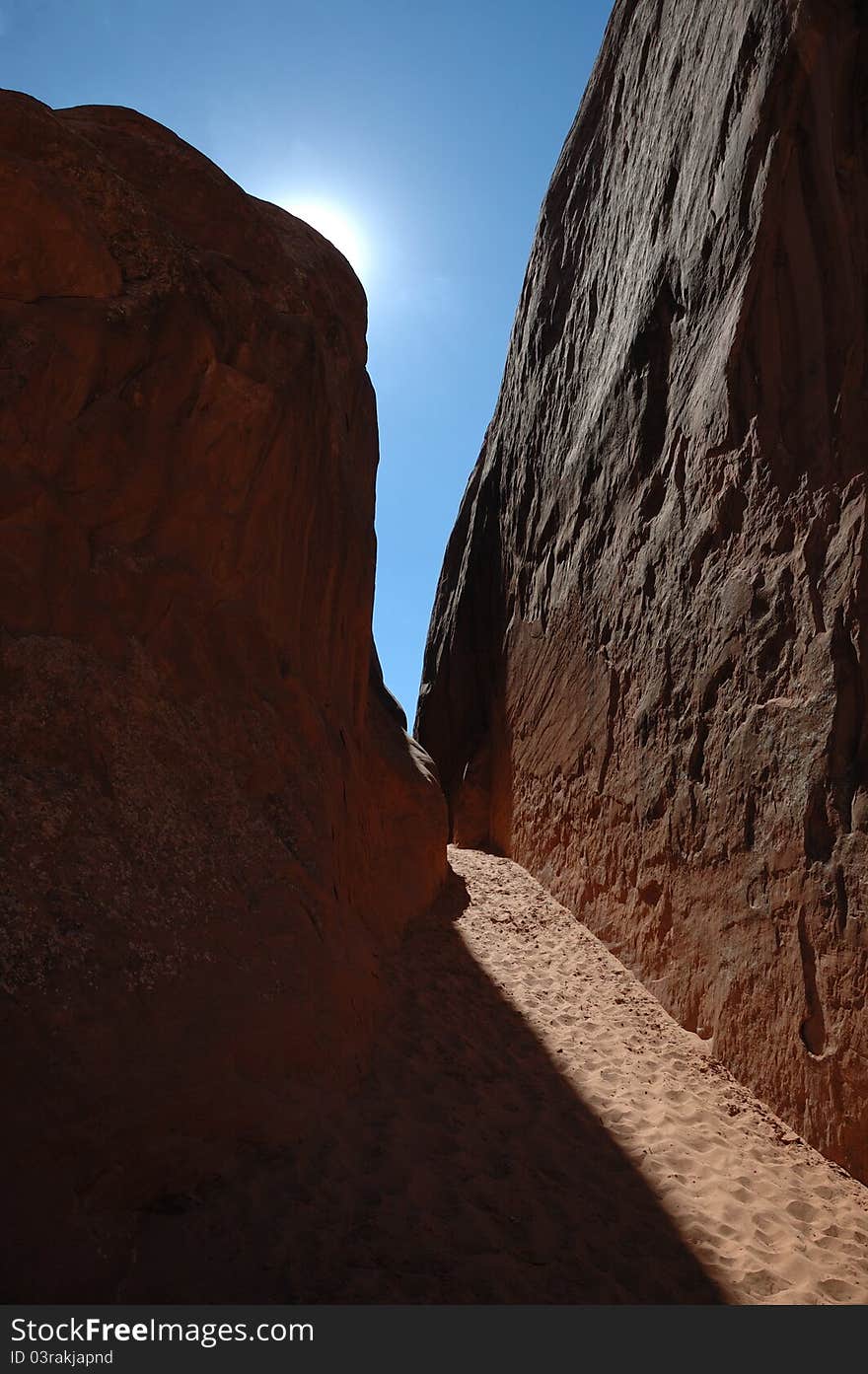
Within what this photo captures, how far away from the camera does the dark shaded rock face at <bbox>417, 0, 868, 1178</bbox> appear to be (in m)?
5.05

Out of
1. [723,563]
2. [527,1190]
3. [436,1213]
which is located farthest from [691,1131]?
[723,563]

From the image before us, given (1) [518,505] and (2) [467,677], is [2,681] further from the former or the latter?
(2) [467,677]

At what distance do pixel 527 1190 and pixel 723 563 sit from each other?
436 centimetres

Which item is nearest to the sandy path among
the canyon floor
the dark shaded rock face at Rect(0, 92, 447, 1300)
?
the canyon floor

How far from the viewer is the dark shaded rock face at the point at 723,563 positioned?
5.05m

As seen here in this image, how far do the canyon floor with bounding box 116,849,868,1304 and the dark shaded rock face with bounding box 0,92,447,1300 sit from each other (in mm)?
277

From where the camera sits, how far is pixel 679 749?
262 inches

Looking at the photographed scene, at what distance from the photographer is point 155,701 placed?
13.9 ft

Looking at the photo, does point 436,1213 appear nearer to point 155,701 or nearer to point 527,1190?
point 527,1190

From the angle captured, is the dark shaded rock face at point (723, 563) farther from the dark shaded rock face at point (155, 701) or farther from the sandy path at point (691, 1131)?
the dark shaded rock face at point (155, 701)

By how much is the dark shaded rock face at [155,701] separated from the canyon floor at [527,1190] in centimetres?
28

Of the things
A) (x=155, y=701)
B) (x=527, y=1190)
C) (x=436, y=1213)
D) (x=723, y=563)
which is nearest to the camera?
(x=436, y=1213)

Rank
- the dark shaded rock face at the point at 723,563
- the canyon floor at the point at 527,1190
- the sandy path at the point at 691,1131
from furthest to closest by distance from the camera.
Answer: the dark shaded rock face at the point at 723,563 → the sandy path at the point at 691,1131 → the canyon floor at the point at 527,1190

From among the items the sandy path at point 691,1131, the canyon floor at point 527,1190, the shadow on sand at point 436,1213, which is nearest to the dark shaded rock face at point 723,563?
the sandy path at point 691,1131
